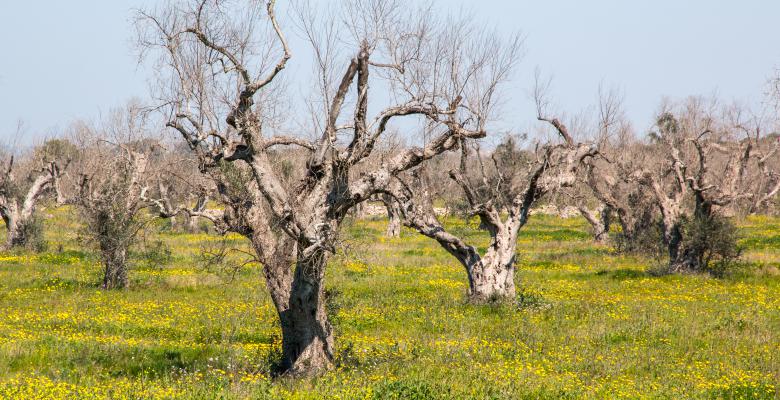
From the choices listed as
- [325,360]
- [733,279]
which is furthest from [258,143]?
[733,279]

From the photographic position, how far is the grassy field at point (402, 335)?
12125 millimetres

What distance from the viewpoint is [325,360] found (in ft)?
42.2

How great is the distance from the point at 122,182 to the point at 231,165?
13944 millimetres

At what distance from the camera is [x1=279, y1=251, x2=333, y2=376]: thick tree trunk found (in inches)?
483

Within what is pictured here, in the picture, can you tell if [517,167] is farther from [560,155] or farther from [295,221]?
[295,221]

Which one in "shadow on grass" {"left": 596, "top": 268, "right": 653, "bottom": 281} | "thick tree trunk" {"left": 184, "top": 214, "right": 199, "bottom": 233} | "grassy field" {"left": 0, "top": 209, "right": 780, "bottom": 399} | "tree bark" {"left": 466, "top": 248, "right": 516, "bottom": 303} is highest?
"thick tree trunk" {"left": 184, "top": 214, "right": 199, "bottom": 233}

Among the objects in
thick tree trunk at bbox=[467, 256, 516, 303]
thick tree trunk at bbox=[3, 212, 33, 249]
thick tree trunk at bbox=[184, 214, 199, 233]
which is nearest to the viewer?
thick tree trunk at bbox=[467, 256, 516, 303]

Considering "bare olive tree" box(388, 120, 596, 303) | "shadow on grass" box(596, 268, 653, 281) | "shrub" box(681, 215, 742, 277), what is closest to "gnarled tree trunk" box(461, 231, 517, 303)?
"bare olive tree" box(388, 120, 596, 303)

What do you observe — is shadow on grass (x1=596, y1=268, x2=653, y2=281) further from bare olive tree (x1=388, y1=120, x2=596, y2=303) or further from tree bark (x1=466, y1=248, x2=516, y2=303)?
tree bark (x1=466, y1=248, x2=516, y2=303)

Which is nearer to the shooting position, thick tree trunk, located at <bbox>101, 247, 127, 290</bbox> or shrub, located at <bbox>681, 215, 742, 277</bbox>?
thick tree trunk, located at <bbox>101, 247, 127, 290</bbox>

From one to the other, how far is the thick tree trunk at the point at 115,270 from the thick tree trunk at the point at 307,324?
12.5 meters

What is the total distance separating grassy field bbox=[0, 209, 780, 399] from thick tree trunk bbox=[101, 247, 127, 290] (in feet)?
2.04

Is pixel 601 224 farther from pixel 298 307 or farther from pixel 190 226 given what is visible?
pixel 298 307

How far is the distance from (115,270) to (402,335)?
35.3 feet
